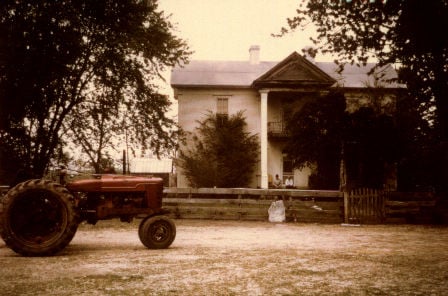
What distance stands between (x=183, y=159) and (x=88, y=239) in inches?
717

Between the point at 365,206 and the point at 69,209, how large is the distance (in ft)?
37.2

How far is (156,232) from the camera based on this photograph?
10.2m

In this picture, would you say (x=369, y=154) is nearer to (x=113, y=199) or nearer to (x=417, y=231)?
(x=417, y=231)

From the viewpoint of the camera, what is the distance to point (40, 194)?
932 cm

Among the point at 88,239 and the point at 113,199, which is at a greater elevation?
the point at 113,199

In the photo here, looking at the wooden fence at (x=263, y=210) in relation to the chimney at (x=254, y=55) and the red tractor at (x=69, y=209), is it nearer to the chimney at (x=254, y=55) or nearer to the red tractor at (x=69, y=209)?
the red tractor at (x=69, y=209)

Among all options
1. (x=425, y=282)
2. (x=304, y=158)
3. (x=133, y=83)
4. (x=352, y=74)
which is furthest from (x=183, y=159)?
(x=425, y=282)

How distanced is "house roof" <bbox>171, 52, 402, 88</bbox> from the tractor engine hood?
20.1 m

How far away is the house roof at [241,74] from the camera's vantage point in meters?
30.1

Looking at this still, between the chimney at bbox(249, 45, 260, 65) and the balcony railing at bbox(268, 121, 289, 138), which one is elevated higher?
the chimney at bbox(249, 45, 260, 65)

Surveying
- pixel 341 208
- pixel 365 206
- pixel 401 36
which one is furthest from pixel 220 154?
pixel 401 36

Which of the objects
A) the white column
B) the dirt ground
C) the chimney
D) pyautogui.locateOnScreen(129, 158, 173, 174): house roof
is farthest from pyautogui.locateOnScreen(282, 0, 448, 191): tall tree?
pyautogui.locateOnScreen(129, 158, 173, 174): house roof

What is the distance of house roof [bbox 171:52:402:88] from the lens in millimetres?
30106

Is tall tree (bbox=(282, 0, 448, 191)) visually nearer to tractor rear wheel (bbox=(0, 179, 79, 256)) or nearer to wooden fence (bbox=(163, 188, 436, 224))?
wooden fence (bbox=(163, 188, 436, 224))
